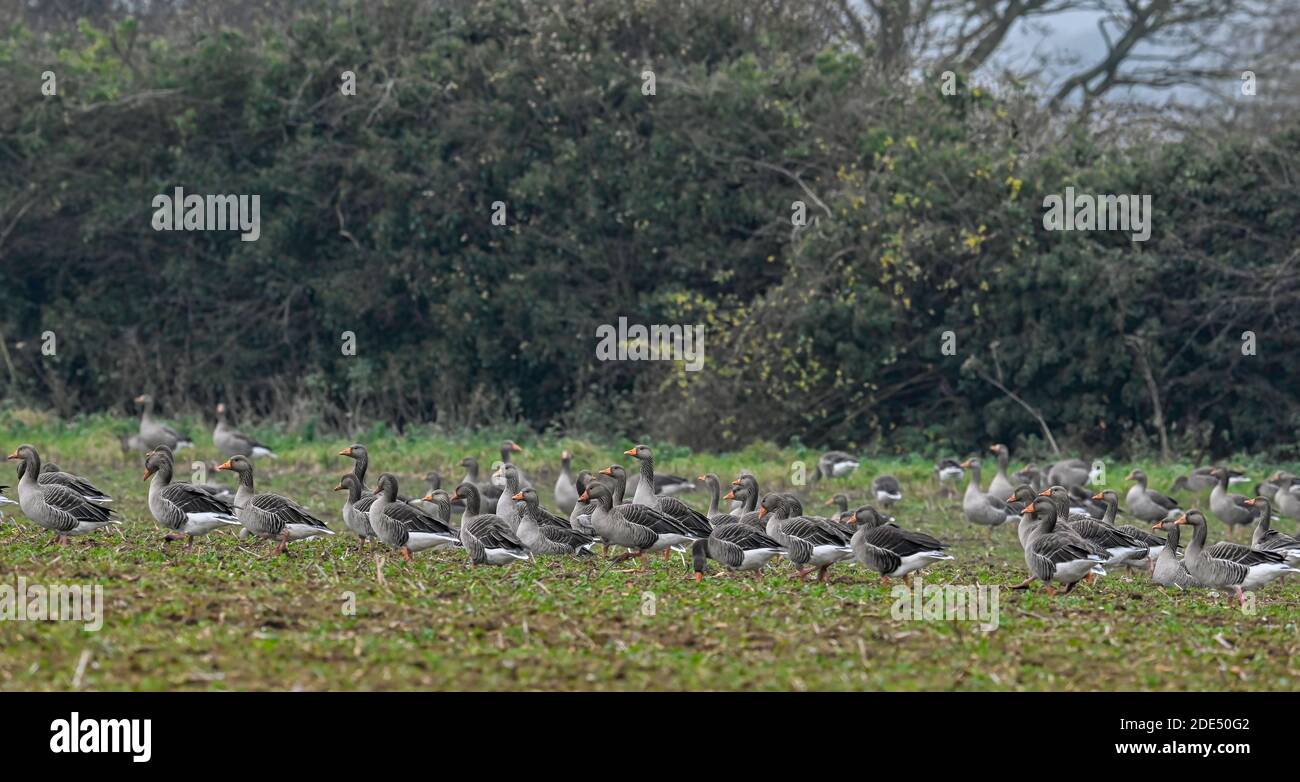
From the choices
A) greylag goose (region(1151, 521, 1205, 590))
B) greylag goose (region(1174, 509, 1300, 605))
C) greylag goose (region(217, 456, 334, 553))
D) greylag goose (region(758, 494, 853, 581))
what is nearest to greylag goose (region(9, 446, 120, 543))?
greylag goose (region(217, 456, 334, 553))

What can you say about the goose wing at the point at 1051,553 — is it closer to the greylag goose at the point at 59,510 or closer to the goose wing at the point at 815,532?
the goose wing at the point at 815,532

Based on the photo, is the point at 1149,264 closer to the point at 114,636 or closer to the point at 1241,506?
the point at 1241,506

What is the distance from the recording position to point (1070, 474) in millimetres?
25922

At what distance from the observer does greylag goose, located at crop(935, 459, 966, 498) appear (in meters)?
26.0

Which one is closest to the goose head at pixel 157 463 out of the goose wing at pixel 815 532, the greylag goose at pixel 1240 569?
the goose wing at pixel 815 532

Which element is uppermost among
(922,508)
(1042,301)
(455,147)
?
(455,147)

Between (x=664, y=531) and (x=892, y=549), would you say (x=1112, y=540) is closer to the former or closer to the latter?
(x=892, y=549)

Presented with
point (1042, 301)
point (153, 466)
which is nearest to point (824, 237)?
point (1042, 301)

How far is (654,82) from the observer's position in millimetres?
33625

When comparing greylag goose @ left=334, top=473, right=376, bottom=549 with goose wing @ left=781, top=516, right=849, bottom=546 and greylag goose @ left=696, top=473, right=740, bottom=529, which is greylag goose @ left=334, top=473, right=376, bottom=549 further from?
goose wing @ left=781, top=516, right=849, bottom=546

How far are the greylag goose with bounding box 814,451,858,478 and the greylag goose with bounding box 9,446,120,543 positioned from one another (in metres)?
12.6

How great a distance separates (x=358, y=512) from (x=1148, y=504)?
10.6 metres

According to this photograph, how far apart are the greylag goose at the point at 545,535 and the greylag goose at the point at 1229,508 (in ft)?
30.4

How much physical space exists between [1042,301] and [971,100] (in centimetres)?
480
